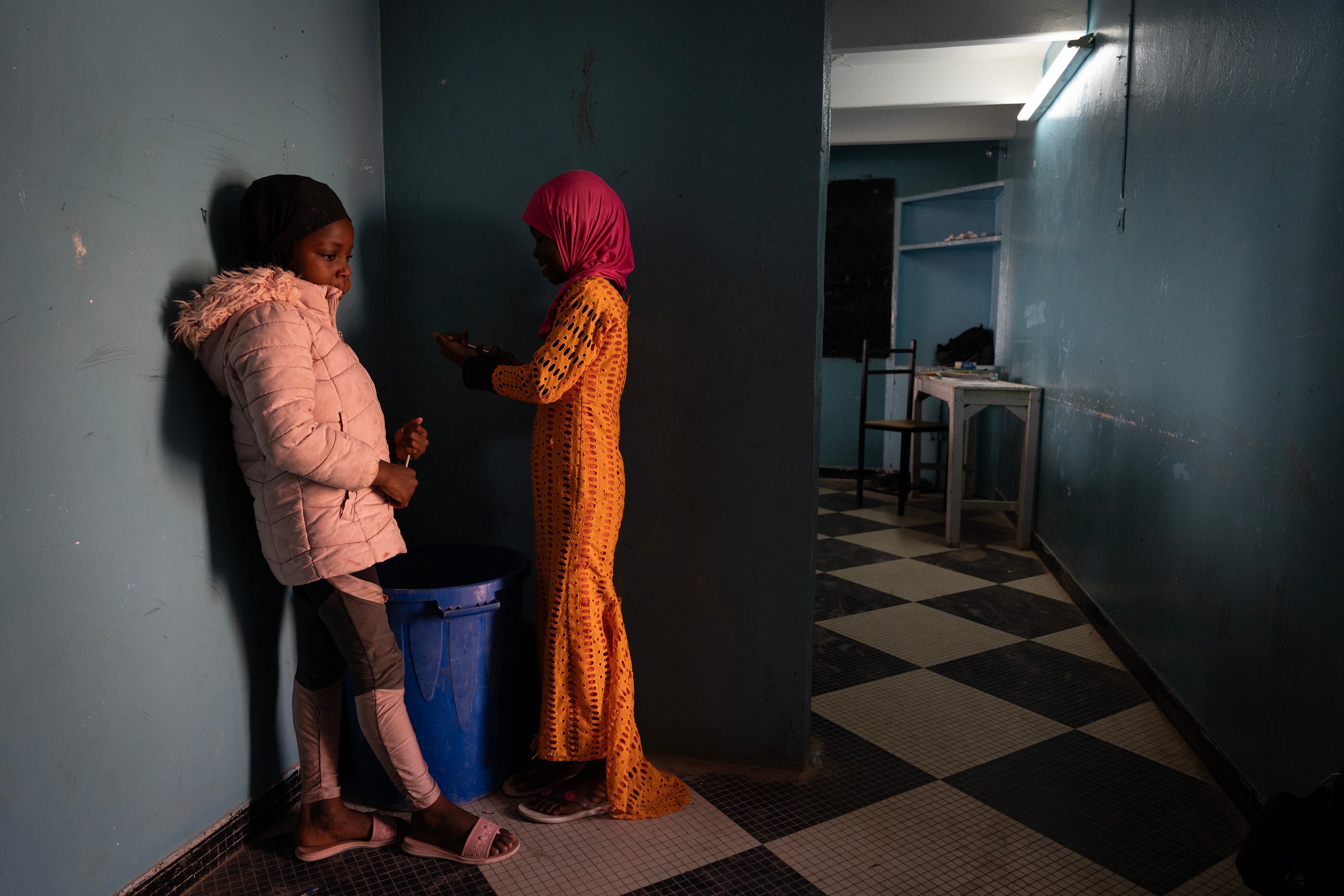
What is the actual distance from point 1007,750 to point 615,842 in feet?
3.52

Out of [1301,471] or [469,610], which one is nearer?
[1301,471]

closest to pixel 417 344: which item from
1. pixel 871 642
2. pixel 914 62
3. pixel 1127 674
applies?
pixel 871 642

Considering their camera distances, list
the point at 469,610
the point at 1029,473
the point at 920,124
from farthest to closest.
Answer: the point at 920,124 < the point at 1029,473 < the point at 469,610

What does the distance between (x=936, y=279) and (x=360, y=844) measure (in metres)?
5.67

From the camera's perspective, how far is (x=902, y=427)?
5.11m

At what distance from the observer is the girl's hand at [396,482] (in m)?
1.55

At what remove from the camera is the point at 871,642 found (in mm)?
2869

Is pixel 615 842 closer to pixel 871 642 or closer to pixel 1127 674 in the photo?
pixel 871 642

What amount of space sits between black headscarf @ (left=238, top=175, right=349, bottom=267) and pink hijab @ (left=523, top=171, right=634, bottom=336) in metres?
0.43

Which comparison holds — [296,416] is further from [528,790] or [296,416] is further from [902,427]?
[902,427]

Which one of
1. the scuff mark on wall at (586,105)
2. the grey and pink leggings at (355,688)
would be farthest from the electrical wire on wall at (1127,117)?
the grey and pink leggings at (355,688)

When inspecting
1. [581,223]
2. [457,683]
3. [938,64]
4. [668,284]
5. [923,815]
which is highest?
[938,64]

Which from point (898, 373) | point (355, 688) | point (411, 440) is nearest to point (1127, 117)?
point (898, 373)

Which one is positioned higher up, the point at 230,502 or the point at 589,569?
the point at 230,502
